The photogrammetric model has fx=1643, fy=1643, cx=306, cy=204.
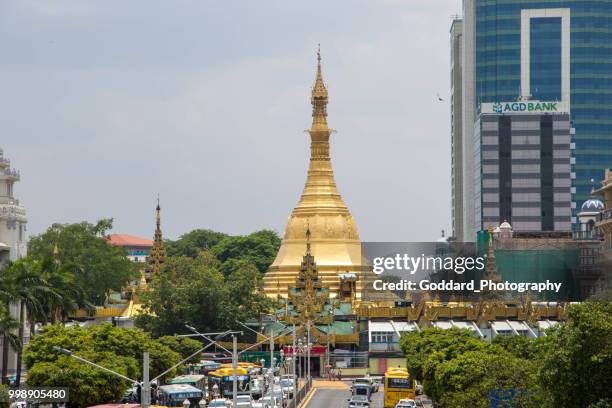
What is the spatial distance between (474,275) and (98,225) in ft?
120

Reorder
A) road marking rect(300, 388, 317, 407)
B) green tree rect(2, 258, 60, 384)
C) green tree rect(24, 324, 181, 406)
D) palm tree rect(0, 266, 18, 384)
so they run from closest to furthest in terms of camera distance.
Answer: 1. green tree rect(24, 324, 181, 406)
2. palm tree rect(0, 266, 18, 384)
3. green tree rect(2, 258, 60, 384)
4. road marking rect(300, 388, 317, 407)

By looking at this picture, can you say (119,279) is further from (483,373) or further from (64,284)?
(483,373)

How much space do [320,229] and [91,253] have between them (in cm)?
2592

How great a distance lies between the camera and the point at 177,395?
83750mm

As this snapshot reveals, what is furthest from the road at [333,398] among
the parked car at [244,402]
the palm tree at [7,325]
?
the palm tree at [7,325]

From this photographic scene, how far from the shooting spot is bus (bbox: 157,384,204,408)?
8375 centimetres

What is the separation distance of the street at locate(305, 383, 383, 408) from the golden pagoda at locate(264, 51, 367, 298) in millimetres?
41172

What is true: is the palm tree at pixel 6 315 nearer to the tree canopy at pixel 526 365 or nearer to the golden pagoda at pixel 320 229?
the tree canopy at pixel 526 365

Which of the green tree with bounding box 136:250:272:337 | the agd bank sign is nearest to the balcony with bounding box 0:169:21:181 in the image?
the green tree with bounding box 136:250:272:337

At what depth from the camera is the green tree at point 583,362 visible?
43156 millimetres

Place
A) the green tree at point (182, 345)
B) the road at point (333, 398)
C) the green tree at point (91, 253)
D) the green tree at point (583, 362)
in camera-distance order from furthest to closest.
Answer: the green tree at point (91, 253)
the green tree at point (182, 345)
the road at point (333, 398)
the green tree at point (583, 362)

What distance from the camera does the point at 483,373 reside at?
70.9 m

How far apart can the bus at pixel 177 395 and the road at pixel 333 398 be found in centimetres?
1000

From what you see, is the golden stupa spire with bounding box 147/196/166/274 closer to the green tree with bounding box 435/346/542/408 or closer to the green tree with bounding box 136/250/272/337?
the green tree with bounding box 136/250/272/337
